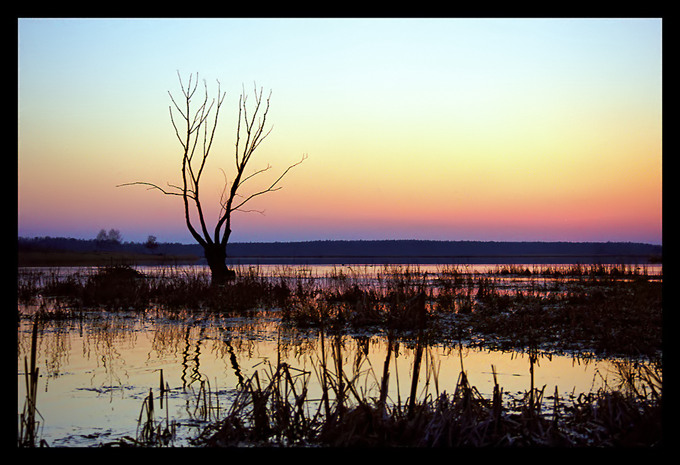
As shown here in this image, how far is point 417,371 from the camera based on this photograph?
4.46 m

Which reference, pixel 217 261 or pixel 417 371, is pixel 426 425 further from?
pixel 217 261

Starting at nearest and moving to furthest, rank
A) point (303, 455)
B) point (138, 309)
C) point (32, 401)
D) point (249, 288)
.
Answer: point (303, 455), point (32, 401), point (138, 309), point (249, 288)

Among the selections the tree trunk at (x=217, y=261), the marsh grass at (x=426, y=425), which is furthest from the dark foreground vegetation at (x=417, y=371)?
the tree trunk at (x=217, y=261)

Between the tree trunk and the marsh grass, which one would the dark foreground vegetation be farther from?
the tree trunk

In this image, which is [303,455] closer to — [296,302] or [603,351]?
[603,351]

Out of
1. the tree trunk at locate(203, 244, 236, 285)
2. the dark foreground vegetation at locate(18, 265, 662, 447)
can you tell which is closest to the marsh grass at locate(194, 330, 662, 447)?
the dark foreground vegetation at locate(18, 265, 662, 447)

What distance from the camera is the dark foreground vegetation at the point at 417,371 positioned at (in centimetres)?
449

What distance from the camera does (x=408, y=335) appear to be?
10.9 meters

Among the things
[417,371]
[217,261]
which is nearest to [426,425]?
[417,371]

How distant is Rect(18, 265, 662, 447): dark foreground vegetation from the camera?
449 centimetres

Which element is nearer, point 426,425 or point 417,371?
point 417,371
